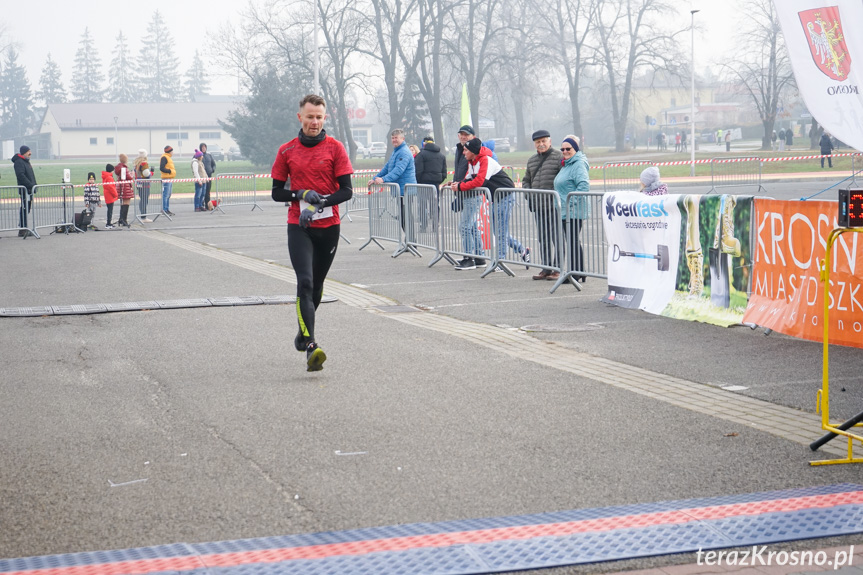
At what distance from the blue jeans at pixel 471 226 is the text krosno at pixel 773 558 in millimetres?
10686

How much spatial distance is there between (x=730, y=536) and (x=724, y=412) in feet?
7.64

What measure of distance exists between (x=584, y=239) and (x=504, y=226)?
1637mm

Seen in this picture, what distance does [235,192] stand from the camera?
1423 inches

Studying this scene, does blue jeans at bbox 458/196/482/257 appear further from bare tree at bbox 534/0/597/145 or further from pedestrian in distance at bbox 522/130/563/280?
bare tree at bbox 534/0/597/145

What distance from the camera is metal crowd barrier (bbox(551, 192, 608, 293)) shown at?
1222 cm

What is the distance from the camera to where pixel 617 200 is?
11.6m

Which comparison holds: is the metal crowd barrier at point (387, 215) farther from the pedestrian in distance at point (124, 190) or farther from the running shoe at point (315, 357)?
the pedestrian in distance at point (124, 190)

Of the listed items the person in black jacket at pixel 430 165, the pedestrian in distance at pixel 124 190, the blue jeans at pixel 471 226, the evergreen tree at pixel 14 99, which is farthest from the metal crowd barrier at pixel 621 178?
the evergreen tree at pixel 14 99

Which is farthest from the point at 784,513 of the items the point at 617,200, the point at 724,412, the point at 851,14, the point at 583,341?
the point at 617,200

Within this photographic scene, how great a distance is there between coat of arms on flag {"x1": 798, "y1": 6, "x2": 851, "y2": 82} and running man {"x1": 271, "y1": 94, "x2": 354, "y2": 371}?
3.52 m

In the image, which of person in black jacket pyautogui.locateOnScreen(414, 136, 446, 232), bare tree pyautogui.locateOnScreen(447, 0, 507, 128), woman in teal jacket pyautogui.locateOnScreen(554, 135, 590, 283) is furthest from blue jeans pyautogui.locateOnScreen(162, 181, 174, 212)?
bare tree pyautogui.locateOnScreen(447, 0, 507, 128)

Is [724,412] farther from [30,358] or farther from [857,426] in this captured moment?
[30,358]

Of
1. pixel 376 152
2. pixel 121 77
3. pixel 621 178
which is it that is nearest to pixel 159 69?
pixel 121 77

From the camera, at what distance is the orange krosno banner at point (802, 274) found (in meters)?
8.31
